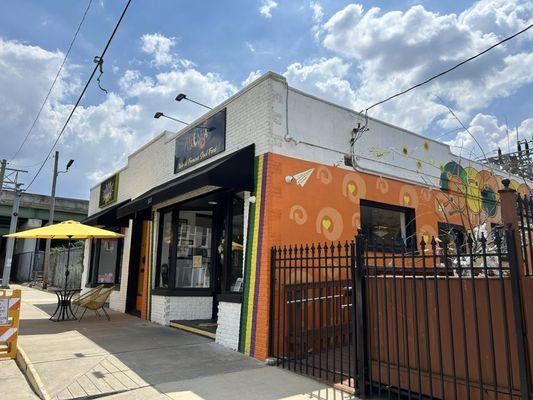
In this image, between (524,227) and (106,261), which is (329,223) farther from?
(106,261)

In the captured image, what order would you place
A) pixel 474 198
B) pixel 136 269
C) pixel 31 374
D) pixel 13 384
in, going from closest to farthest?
1. pixel 13 384
2. pixel 31 374
3. pixel 136 269
4. pixel 474 198

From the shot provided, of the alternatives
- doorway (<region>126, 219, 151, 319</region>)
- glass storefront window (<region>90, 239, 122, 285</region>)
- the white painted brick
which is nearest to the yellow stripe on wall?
the white painted brick

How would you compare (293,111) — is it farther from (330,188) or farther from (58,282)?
(58,282)

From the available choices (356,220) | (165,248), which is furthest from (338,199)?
(165,248)

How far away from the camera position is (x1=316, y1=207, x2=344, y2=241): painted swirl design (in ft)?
25.1

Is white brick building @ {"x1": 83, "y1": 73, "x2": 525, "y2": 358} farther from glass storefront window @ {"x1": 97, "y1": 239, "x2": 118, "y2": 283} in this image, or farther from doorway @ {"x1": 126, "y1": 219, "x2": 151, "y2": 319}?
glass storefront window @ {"x1": 97, "y1": 239, "x2": 118, "y2": 283}

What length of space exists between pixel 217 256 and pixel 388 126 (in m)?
4.97

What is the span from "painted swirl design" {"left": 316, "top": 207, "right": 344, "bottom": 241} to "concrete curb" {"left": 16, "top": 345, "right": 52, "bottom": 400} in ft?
15.6

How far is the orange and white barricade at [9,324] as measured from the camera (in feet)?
22.4

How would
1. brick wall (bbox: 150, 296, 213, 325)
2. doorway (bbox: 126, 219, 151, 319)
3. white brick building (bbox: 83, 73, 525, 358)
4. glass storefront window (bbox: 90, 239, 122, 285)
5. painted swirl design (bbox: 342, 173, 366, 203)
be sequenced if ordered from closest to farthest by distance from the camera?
white brick building (bbox: 83, 73, 525, 358) < painted swirl design (bbox: 342, 173, 366, 203) < brick wall (bbox: 150, 296, 213, 325) < doorway (bbox: 126, 219, 151, 319) < glass storefront window (bbox: 90, 239, 122, 285)

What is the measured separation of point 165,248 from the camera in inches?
405

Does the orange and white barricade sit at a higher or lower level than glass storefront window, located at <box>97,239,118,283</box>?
lower

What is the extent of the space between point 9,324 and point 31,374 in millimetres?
1827

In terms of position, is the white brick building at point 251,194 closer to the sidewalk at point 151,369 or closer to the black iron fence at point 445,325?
the sidewalk at point 151,369
